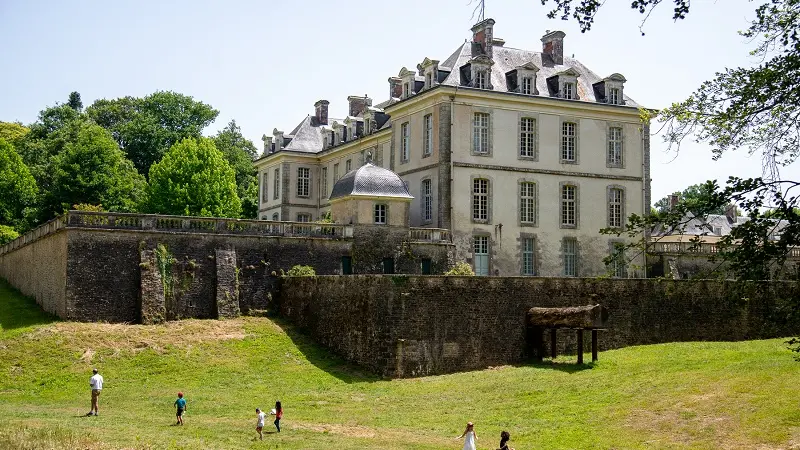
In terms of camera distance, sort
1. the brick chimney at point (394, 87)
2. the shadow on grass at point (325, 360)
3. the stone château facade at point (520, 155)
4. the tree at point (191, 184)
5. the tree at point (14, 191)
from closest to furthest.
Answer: the shadow on grass at point (325, 360) → the stone château facade at point (520, 155) → the brick chimney at point (394, 87) → the tree at point (191, 184) → the tree at point (14, 191)

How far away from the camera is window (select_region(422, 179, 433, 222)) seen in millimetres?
42500

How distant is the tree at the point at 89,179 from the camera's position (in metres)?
59.8

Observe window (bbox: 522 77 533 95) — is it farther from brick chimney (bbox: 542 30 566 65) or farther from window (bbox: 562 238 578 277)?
window (bbox: 562 238 578 277)

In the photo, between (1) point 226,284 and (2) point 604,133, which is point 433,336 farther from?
(2) point 604,133

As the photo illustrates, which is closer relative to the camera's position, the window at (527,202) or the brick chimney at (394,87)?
the window at (527,202)

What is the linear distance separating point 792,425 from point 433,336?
13.5 meters

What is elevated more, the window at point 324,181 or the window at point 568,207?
the window at point 324,181

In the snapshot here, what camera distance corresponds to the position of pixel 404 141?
4528 centimetres

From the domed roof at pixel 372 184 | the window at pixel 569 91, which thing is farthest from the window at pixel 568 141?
the domed roof at pixel 372 184

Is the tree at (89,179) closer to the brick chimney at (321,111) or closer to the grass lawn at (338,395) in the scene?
the brick chimney at (321,111)

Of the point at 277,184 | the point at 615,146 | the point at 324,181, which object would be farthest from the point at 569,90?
the point at 277,184

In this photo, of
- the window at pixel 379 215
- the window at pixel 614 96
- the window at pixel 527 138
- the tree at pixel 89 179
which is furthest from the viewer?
the tree at pixel 89 179

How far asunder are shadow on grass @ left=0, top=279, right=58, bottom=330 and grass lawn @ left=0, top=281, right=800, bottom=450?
0.46 ft

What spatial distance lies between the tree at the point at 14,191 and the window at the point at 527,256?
35521 mm
